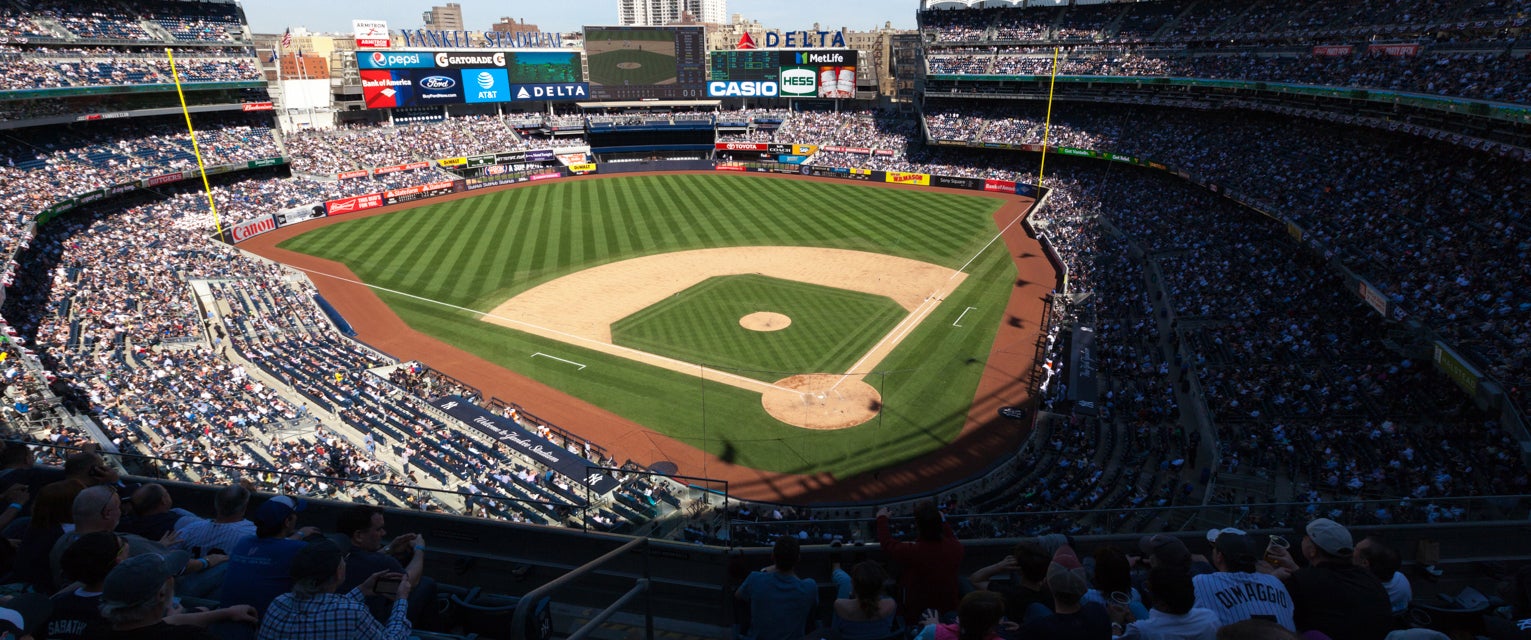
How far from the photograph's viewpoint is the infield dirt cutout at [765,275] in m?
25.0

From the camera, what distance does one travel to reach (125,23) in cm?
5041

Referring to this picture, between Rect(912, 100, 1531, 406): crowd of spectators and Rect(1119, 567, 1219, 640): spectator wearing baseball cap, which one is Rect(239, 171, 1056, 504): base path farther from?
Rect(1119, 567, 1219, 640): spectator wearing baseball cap

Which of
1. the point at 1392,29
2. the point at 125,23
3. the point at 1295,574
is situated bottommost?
the point at 1295,574

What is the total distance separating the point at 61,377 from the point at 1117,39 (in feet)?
202

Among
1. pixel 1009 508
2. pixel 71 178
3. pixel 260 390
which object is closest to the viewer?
pixel 1009 508

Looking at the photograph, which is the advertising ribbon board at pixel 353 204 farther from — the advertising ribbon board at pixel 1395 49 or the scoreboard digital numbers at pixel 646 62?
the advertising ribbon board at pixel 1395 49

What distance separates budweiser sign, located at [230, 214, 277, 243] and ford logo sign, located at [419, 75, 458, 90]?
25.0 metres

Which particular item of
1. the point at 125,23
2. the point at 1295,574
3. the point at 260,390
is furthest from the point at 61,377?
the point at 125,23

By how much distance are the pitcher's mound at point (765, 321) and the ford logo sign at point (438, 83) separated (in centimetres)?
5009

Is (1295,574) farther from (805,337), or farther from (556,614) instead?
(805,337)

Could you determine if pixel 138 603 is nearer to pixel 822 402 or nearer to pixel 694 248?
pixel 822 402

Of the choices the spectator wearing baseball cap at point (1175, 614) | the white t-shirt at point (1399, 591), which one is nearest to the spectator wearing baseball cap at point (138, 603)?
the spectator wearing baseball cap at point (1175, 614)

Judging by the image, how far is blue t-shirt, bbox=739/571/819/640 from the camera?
5359 millimetres

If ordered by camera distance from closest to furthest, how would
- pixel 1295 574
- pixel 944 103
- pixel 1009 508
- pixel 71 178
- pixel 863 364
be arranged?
1. pixel 1295 574
2. pixel 1009 508
3. pixel 863 364
4. pixel 71 178
5. pixel 944 103
